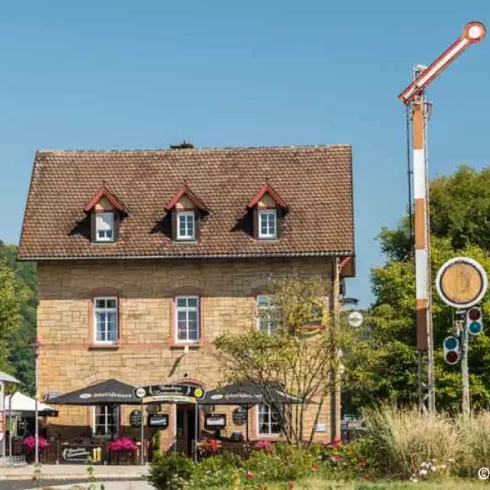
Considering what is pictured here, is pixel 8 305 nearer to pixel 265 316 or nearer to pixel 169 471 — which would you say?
pixel 265 316

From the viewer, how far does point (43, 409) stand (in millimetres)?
48531

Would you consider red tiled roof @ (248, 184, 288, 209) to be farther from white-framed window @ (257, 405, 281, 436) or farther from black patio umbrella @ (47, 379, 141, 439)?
black patio umbrella @ (47, 379, 141, 439)

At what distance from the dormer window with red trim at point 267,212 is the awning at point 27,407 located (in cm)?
935

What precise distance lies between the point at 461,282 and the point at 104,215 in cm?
2391

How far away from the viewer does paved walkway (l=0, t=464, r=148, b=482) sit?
38.6 m

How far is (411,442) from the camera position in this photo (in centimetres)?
2338

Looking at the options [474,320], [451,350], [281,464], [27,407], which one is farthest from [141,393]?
[281,464]

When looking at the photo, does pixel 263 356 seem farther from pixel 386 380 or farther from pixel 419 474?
pixel 419 474

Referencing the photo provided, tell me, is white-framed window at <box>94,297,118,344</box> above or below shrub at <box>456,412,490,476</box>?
above

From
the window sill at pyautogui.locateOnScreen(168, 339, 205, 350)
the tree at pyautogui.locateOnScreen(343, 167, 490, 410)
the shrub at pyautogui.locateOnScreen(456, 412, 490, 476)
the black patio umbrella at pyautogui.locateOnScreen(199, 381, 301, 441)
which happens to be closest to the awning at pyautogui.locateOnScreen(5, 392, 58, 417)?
the window sill at pyautogui.locateOnScreen(168, 339, 205, 350)

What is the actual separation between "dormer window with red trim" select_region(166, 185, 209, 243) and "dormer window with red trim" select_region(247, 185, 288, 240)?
190 cm

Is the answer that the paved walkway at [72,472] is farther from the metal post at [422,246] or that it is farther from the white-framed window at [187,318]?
the metal post at [422,246]

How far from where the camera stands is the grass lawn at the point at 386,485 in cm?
2108

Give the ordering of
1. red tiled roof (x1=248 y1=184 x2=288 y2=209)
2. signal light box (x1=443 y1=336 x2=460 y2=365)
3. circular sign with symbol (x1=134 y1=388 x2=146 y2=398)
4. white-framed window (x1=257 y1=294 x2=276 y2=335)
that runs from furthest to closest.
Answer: red tiled roof (x1=248 y1=184 x2=288 y2=209), circular sign with symbol (x1=134 y1=388 x2=146 y2=398), white-framed window (x1=257 y1=294 x2=276 y2=335), signal light box (x1=443 y1=336 x2=460 y2=365)
